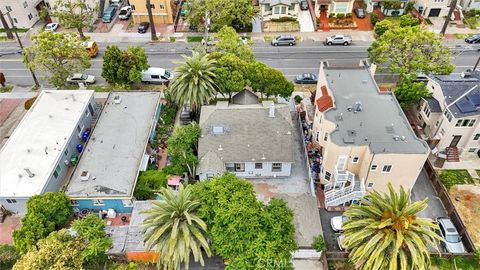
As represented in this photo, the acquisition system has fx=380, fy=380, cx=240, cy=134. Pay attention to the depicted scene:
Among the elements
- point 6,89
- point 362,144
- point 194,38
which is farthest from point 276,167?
point 6,89

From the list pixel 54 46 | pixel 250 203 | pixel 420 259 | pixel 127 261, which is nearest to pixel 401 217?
pixel 420 259

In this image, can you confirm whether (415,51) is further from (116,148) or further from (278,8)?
(116,148)

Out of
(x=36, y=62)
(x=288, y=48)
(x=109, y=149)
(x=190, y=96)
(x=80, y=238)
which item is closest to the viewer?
(x=80, y=238)

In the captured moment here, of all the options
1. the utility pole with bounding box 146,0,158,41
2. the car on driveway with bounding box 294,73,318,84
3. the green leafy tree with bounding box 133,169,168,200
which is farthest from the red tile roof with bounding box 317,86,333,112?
the utility pole with bounding box 146,0,158,41

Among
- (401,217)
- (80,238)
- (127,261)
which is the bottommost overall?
(127,261)

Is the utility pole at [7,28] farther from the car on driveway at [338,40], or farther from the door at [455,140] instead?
the door at [455,140]

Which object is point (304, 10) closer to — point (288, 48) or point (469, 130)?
point (288, 48)

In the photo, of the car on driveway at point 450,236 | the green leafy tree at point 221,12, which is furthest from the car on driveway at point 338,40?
the car on driveway at point 450,236
